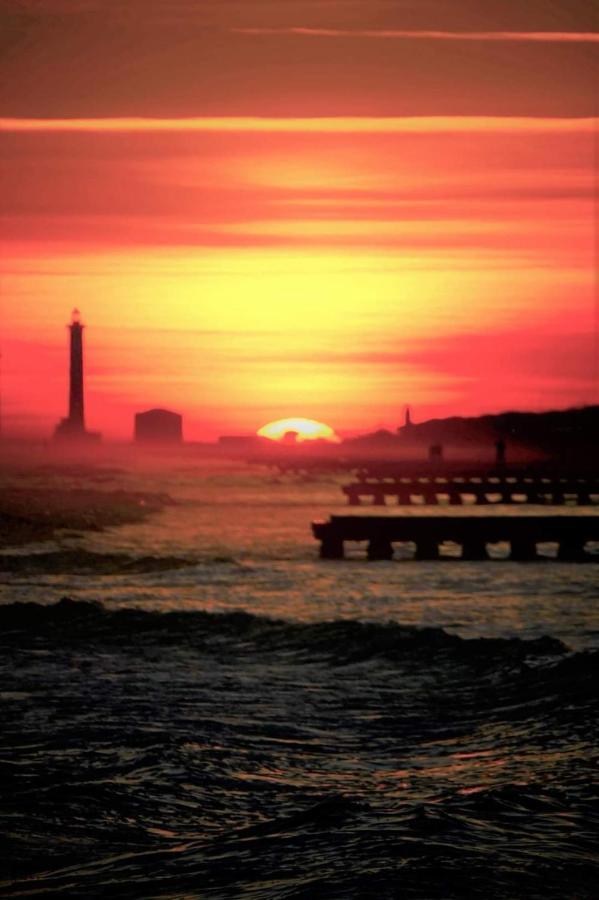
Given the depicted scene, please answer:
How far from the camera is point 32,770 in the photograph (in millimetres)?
9070

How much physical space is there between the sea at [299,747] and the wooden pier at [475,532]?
7284 mm

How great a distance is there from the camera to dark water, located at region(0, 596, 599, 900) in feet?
22.5

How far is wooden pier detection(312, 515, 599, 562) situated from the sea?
7284 millimetres

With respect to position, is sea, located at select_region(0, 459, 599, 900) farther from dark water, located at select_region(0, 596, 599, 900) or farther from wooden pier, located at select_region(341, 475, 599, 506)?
wooden pier, located at select_region(341, 475, 599, 506)

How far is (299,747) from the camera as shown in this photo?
9.90 meters

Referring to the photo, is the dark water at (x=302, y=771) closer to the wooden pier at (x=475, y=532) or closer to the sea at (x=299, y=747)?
the sea at (x=299, y=747)

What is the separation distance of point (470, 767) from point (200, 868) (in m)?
2.84

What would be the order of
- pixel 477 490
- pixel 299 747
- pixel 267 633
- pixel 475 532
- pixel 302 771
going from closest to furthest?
1. pixel 302 771
2. pixel 299 747
3. pixel 267 633
4. pixel 475 532
5. pixel 477 490

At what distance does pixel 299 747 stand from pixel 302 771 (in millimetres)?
766

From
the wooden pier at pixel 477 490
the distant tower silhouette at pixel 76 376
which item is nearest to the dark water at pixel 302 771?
the wooden pier at pixel 477 490

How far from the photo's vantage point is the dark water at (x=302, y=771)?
6859 mm

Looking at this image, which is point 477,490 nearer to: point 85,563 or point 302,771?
point 85,563

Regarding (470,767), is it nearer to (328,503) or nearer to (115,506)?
(115,506)

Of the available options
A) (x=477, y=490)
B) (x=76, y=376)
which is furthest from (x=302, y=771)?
(x=76, y=376)
